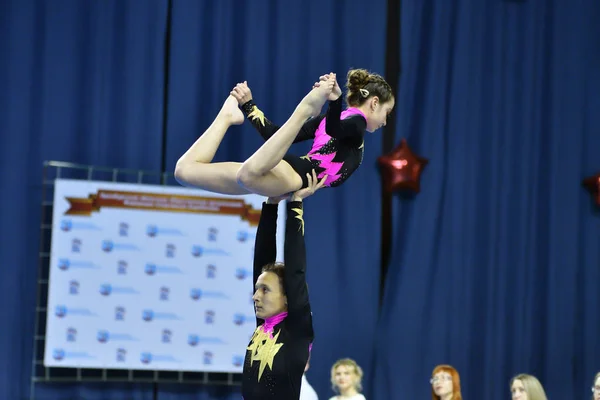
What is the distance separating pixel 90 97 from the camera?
7.23 metres

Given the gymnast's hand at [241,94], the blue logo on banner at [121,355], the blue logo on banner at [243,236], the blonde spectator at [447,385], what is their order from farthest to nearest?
the blue logo on banner at [243,236] → the blue logo on banner at [121,355] → the blonde spectator at [447,385] → the gymnast's hand at [241,94]

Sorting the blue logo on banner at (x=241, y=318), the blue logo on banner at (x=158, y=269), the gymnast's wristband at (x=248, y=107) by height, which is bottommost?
the blue logo on banner at (x=241, y=318)

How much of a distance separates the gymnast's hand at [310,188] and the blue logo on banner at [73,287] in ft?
10.4

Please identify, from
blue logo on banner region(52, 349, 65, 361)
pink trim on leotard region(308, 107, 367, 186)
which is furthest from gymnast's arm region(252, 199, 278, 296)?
blue logo on banner region(52, 349, 65, 361)

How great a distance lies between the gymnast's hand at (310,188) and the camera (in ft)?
12.6

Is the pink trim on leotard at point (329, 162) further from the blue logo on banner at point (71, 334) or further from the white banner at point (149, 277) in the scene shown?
the blue logo on banner at point (71, 334)

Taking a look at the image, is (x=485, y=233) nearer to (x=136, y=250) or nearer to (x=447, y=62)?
(x=447, y=62)

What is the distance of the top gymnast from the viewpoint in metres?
3.80

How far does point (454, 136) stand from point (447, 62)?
603 millimetres

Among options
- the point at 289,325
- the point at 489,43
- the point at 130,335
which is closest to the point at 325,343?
the point at 130,335

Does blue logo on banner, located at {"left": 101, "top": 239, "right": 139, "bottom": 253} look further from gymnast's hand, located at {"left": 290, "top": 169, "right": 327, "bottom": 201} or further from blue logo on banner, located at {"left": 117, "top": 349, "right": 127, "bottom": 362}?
gymnast's hand, located at {"left": 290, "top": 169, "right": 327, "bottom": 201}

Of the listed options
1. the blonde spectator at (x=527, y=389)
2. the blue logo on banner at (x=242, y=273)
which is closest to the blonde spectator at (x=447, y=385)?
the blonde spectator at (x=527, y=389)

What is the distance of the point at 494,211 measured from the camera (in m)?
7.90

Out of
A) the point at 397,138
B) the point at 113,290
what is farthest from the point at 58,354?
the point at 397,138
